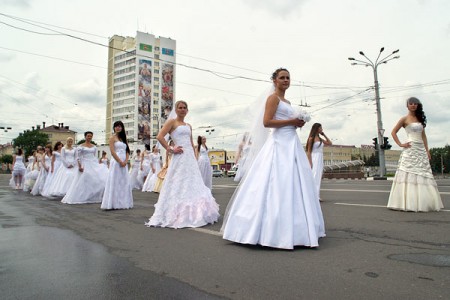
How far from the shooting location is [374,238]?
4656mm

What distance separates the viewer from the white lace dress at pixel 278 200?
4141 millimetres

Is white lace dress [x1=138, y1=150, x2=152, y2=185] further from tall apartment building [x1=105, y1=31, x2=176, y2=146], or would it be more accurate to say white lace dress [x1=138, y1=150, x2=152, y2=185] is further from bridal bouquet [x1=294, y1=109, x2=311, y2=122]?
tall apartment building [x1=105, y1=31, x2=176, y2=146]

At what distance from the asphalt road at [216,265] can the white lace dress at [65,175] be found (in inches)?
287

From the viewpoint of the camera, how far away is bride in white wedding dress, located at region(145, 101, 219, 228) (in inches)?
241

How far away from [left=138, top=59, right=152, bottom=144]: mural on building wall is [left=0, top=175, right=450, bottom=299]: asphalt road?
13283 centimetres

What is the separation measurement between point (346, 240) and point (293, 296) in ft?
7.03

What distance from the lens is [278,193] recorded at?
4348 mm

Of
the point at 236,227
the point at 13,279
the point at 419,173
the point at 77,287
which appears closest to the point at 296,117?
the point at 236,227

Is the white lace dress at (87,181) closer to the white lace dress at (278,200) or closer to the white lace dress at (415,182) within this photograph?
the white lace dress at (278,200)

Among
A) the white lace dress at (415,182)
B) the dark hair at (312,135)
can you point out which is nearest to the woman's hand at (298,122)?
the white lace dress at (415,182)

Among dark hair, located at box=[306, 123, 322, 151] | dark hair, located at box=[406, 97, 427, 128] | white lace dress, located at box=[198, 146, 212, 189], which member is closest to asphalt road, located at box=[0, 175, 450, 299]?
dark hair, located at box=[406, 97, 427, 128]

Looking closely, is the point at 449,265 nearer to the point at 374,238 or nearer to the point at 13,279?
the point at 374,238

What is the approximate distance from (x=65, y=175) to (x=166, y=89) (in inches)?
5224

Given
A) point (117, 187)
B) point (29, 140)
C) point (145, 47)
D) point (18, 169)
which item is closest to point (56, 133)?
point (29, 140)
